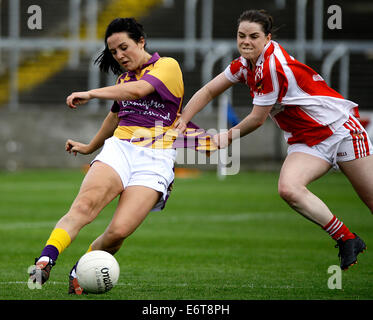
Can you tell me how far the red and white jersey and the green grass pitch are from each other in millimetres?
1425

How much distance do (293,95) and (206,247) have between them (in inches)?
154

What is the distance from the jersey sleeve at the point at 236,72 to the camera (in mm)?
6977

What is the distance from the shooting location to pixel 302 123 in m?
6.86

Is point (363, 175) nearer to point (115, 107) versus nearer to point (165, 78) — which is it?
point (165, 78)

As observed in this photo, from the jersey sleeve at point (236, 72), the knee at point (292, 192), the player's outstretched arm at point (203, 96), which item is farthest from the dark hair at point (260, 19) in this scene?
the knee at point (292, 192)

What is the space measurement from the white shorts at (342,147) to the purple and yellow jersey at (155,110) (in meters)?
1.18

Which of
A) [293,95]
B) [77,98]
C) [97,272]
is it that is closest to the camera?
[77,98]

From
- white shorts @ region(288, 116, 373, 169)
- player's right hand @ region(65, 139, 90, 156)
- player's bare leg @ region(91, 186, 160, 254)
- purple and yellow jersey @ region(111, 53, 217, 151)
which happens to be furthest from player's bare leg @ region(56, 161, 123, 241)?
white shorts @ region(288, 116, 373, 169)

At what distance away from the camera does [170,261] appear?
8883 mm

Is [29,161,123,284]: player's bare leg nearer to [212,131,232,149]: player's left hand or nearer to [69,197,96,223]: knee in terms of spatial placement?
[69,197,96,223]: knee

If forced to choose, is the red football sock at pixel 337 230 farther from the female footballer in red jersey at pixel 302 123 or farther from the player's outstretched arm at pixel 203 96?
the player's outstretched arm at pixel 203 96

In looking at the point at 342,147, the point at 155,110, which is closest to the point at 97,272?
the point at 155,110

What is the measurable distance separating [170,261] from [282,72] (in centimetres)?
314
